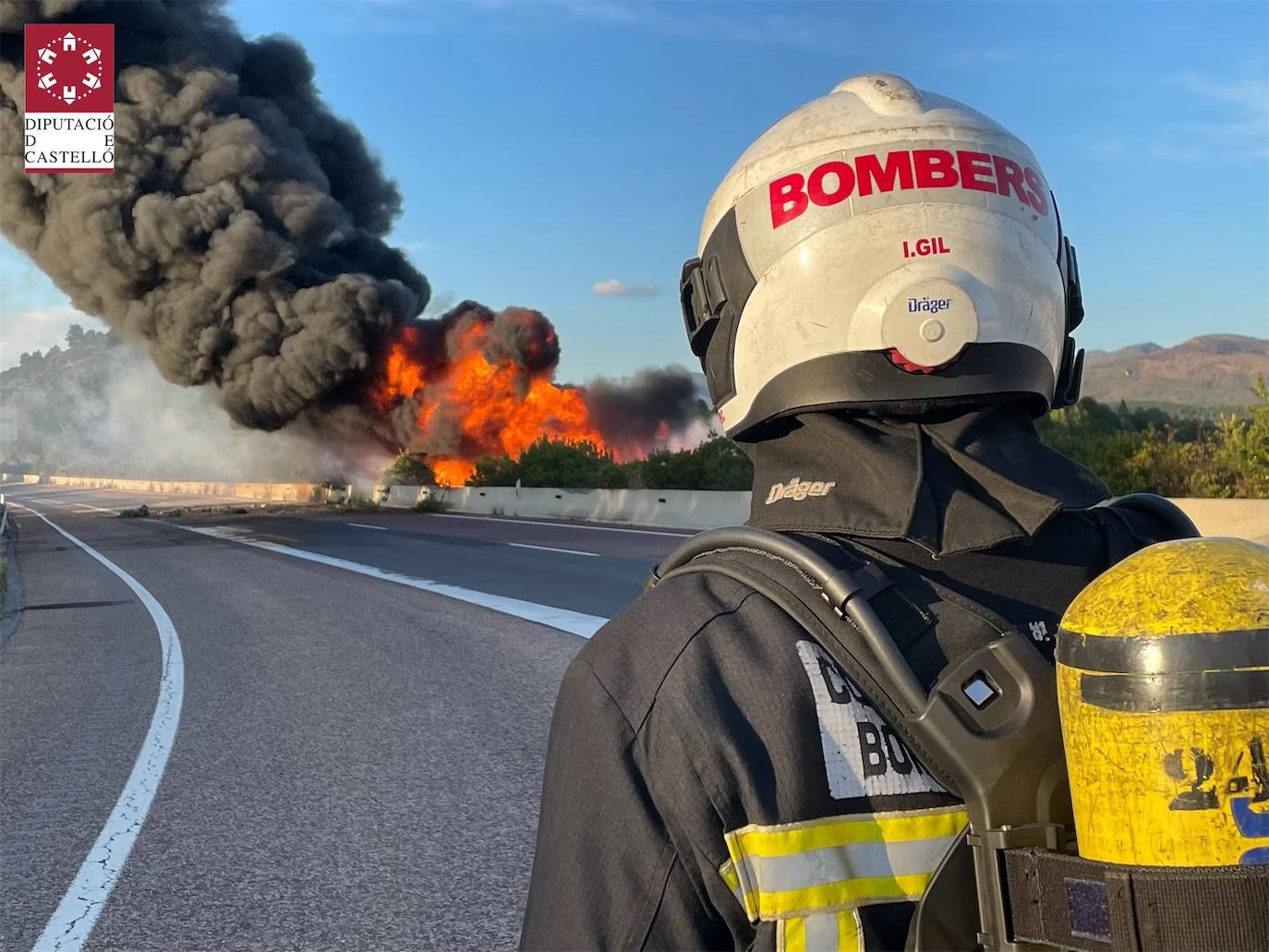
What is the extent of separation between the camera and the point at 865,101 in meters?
1.46

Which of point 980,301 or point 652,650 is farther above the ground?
point 980,301

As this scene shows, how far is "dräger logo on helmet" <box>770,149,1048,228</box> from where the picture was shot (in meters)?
1.40

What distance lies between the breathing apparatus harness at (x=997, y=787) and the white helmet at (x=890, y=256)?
0.30 m

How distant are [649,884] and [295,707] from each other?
6276 millimetres

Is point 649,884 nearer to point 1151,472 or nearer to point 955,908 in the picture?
point 955,908

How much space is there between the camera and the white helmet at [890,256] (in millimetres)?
1374

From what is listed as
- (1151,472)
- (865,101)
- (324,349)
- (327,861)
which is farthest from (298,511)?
(865,101)

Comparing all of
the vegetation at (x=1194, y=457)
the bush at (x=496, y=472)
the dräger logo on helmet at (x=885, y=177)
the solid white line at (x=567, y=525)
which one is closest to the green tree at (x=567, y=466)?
the bush at (x=496, y=472)

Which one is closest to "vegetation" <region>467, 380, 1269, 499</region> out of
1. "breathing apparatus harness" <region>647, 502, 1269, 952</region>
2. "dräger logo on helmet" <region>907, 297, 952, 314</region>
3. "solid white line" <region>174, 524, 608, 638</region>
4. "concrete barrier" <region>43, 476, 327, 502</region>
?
"solid white line" <region>174, 524, 608, 638</region>

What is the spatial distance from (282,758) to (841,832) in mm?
5121

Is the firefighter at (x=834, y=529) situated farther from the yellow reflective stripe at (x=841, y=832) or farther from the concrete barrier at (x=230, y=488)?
the concrete barrier at (x=230, y=488)

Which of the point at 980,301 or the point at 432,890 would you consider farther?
the point at 432,890

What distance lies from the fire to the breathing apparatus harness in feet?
141

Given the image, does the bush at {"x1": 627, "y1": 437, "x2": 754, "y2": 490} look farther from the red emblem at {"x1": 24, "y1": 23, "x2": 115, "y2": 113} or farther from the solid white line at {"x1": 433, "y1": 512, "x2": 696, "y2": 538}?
the red emblem at {"x1": 24, "y1": 23, "x2": 115, "y2": 113}
